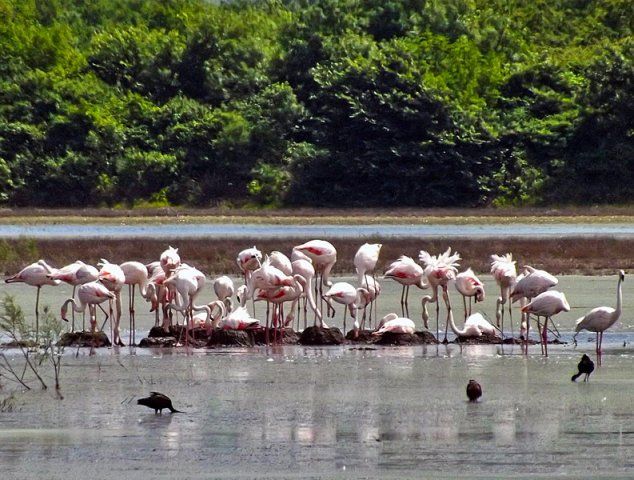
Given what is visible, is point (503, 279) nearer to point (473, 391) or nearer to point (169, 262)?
point (169, 262)

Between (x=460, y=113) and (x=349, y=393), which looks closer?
(x=349, y=393)

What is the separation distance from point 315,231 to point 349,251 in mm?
9567

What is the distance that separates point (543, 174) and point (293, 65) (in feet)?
34.3

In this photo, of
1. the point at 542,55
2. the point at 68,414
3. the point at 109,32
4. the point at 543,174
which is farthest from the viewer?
the point at 109,32

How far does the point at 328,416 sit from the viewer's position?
1170 centimetres

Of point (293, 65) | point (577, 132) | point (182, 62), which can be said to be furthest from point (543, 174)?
point (182, 62)

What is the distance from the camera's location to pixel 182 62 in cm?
5578

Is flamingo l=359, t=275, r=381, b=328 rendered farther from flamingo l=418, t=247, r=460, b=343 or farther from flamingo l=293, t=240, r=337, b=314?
flamingo l=418, t=247, r=460, b=343

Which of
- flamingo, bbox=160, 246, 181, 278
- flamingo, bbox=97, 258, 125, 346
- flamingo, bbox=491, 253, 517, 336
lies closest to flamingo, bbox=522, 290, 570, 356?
flamingo, bbox=491, 253, 517, 336

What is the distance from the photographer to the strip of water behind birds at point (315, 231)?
1475 inches

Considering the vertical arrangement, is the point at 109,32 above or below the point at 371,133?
above

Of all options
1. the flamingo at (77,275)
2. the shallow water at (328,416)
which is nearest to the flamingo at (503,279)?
the shallow water at (328,416)

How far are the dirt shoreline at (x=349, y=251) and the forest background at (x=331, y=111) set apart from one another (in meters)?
15.3

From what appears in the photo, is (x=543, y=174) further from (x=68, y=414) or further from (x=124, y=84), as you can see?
(x=68, y=414)
